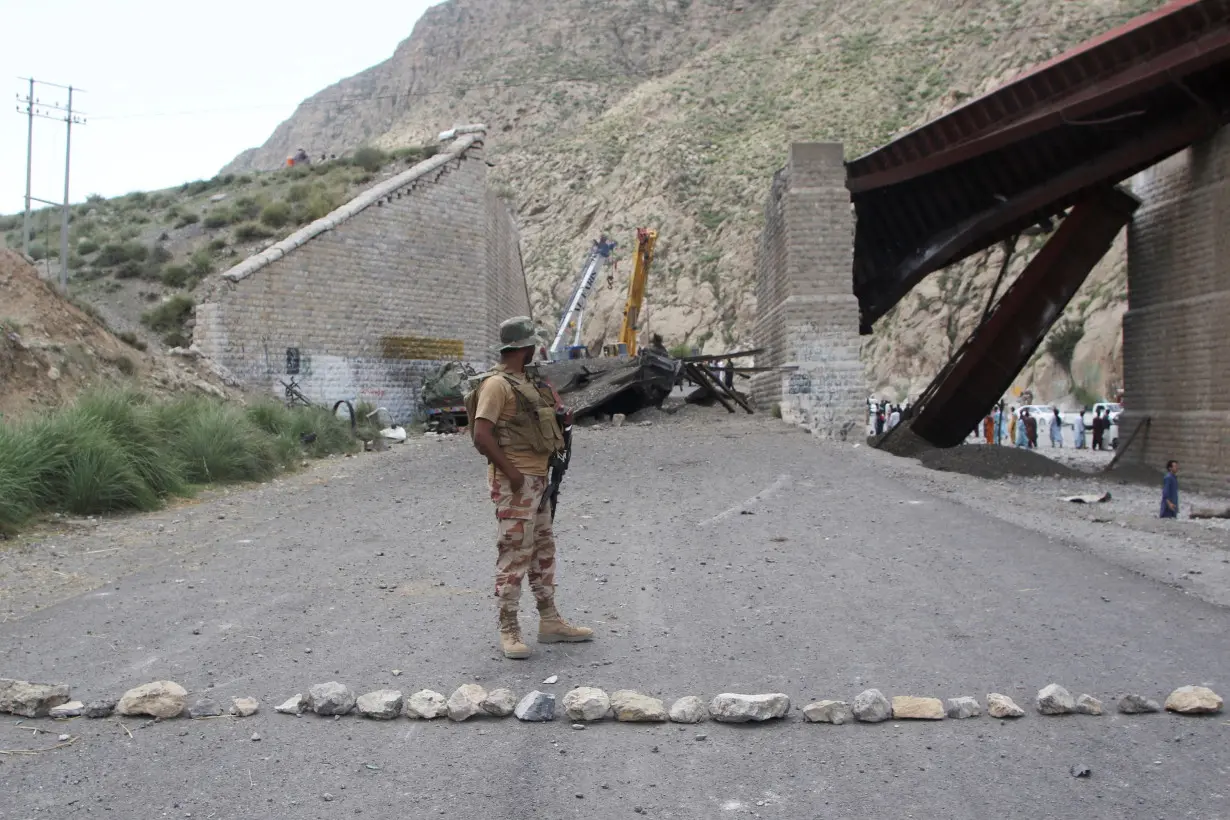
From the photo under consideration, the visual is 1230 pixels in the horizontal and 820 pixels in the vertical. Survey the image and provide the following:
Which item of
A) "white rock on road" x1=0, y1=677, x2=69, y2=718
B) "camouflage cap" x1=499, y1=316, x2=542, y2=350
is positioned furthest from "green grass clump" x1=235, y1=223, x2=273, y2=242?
"white rock on road" x1=0, y1=677, x2=69, y2=718

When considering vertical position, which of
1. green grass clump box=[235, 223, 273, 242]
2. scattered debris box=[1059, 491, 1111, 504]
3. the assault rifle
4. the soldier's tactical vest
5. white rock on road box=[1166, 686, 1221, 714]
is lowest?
white rock on road box=[1166, 686, 1221, 714]

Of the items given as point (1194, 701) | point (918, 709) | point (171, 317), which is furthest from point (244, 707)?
point (171, 317)

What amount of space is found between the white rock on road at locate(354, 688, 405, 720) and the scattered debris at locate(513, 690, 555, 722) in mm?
511

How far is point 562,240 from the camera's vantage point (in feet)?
200

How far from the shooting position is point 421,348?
25.2m

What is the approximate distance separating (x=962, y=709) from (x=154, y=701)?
345 cm

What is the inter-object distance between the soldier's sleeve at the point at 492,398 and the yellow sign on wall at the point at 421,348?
2023 cm

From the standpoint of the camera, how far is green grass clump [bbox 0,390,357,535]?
961 cm

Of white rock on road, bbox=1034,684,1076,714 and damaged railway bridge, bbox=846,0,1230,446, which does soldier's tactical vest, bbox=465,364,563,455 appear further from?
damaged railway bridge, bbox=846,0,1230,446

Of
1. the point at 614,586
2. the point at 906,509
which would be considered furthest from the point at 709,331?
the point at 614,586

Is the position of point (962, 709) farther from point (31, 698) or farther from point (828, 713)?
point (31, 698)

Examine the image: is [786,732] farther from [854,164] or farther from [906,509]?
[854,164]

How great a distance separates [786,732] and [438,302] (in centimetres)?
2288

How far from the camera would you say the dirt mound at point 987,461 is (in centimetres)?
1916
